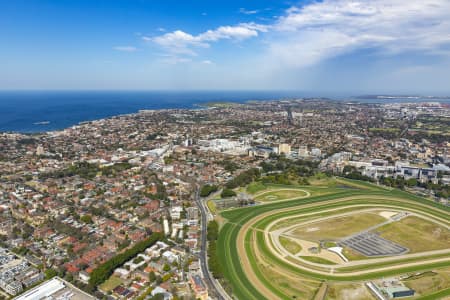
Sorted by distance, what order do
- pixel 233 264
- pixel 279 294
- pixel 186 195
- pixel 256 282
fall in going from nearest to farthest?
pixel 279 294, pixel 256 282, pixel 233 264, pixel 186 195

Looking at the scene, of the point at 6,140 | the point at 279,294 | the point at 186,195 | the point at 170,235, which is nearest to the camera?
the point at 279,294

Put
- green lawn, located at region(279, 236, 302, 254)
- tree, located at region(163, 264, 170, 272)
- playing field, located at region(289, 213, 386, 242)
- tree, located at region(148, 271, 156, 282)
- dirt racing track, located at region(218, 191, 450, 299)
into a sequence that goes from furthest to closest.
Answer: playing field, located at region(289, 213, 386, 242)
green lawn, located at region(279, 236, 302, 254)
tree, located at region(163, 264, 170, 272)
dirt racing track, located at region(218, 191, 450, 299)
tree, located at region(148, 271, 156, 282)

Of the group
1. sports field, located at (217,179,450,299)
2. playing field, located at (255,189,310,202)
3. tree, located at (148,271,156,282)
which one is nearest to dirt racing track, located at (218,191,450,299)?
sports field, located at (217,179,450,299)

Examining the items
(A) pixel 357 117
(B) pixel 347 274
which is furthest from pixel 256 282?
(A) pixel 357 117

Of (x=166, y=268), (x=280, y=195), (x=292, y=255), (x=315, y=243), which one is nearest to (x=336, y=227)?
(x=315, y=243)

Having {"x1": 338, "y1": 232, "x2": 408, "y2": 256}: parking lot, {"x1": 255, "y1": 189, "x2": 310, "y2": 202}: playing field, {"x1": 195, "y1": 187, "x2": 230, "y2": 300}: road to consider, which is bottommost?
{"x1": 195, "y1": 187, "x2": 230, "y2": 300}: road

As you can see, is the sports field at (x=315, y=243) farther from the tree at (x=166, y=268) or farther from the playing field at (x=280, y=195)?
the tree at (x=166, y=268)

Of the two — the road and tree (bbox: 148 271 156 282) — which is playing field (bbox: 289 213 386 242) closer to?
the road

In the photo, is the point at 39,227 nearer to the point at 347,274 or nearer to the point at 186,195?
the point at 186,195
